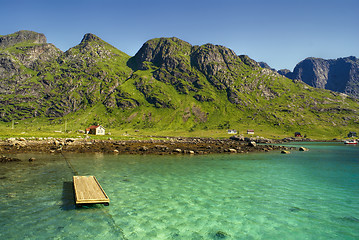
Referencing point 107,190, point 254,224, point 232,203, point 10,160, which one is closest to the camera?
A: point 254,224

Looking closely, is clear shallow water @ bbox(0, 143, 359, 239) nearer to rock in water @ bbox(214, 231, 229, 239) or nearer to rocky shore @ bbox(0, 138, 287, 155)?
rock in water @ bbox(214, 231, 229, 239)

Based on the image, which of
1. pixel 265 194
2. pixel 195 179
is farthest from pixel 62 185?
pixel 265 194

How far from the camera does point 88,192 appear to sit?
19.9 metres

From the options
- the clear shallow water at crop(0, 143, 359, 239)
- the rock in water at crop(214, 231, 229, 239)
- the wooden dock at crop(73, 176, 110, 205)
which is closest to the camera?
the rock in water at crop(214, 231, 229, 239)

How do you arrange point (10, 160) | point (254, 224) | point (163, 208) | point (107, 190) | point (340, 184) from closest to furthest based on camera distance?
1. point (254, 224)
2. point (163, 208)
3. point (107, 190)
4. point (340, 184)
5. point (10, 160)

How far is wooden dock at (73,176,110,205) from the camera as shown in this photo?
18.0 meters

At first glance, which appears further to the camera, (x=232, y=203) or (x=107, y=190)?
(x=107, y=190)

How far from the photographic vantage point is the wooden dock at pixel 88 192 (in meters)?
18.0

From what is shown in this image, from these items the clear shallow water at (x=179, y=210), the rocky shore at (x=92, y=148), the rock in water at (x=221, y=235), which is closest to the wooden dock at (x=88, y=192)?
the clear shallow water at (x=179, y=210)

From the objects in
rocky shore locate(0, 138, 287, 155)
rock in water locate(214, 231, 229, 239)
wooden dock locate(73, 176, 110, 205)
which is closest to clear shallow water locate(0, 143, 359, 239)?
rock in water locate(214, 231, 229, 239)

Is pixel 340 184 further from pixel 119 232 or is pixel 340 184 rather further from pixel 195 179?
pixel 119 232

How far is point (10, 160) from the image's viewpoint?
130 ft

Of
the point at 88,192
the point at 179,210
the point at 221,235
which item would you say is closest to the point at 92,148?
the point at 88,192

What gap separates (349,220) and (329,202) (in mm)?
4956
